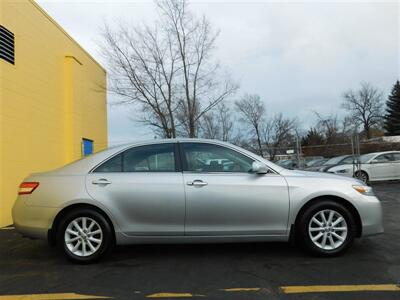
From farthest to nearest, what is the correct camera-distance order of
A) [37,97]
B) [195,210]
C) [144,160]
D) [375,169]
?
[375,169], [37,97], [144,160], [195,210]

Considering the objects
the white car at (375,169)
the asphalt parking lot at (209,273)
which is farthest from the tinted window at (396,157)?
the asphalt parking lot at (209,273)

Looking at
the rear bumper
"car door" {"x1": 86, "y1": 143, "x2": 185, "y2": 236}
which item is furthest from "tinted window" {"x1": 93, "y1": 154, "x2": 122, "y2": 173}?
the rear bumper

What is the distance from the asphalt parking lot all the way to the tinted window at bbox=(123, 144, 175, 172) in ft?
3.89

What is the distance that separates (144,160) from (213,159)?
3.02 feet

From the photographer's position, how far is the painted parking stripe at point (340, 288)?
167 inches

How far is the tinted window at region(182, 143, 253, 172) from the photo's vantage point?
5.64 meters

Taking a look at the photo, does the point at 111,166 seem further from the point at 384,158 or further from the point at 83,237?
the point at 384,158

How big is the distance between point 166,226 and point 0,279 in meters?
2.00

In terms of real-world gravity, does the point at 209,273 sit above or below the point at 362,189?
below

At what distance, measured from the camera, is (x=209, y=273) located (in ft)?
16.1

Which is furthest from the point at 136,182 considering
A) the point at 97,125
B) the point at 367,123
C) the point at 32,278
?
the point at 367,123

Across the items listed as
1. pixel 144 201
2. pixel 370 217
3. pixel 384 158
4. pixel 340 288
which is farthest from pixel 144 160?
pixel 384 158

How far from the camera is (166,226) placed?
5.46 metres

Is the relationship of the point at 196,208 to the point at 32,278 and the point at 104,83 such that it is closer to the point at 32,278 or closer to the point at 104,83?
the point at 32,278
